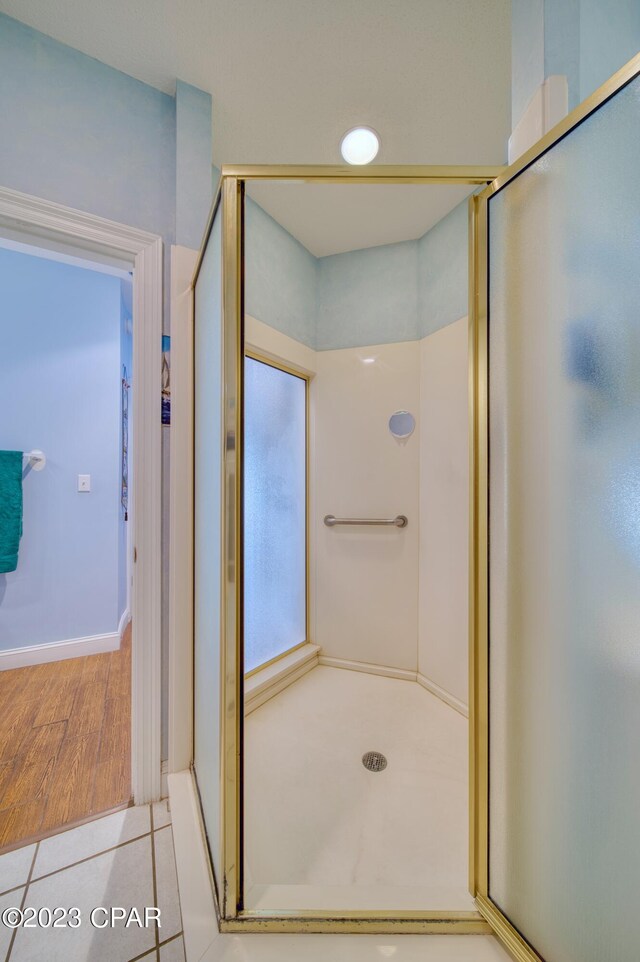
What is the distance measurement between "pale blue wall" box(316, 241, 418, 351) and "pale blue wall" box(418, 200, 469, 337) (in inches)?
2.2

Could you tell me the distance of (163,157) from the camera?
4.56ft

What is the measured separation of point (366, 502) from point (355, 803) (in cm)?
137

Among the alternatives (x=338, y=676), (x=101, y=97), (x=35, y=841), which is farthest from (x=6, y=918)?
(x=101, y=97)

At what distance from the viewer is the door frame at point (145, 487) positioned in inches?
51.1

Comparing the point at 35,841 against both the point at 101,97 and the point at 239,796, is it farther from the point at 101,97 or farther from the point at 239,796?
the point at 101,97

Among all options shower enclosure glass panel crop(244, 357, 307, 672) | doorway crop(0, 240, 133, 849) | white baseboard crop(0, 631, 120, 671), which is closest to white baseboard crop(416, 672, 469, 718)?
shower enclosure glass panel crop(244, 357, 307, 672)

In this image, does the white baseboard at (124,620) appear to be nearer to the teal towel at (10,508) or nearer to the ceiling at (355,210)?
the teal towel at (10,508)

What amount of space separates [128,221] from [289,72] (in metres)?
0.77

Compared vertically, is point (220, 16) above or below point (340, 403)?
above

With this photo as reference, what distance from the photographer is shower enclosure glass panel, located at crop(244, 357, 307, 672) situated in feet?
6.47

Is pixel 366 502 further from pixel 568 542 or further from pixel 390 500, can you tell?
pixel 568 542

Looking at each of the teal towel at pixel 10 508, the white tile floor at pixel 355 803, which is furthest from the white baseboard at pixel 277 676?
the teal towel at pixel 10 508

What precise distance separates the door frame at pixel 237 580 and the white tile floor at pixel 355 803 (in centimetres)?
3

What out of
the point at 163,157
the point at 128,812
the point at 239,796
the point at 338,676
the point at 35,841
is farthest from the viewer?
the point at 338,676
